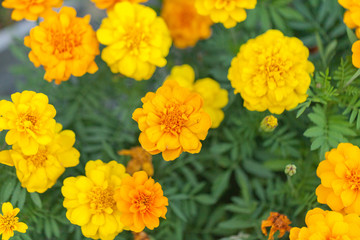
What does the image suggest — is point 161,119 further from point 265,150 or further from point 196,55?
point 196,55

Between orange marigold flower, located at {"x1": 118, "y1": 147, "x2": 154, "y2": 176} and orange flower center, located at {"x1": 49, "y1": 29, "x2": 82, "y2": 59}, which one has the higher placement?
orange flower center, located at {"x1": 49, "y1": 29, "x2": 82, "y2": 59}

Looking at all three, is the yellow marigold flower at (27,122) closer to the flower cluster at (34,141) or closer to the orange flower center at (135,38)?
the flower cluster at (34,141)

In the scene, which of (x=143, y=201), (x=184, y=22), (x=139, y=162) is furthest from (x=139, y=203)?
(x=184, y=22)

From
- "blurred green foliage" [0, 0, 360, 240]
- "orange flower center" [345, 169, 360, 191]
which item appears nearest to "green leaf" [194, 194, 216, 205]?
"blurred green foliage" [0, 0, 360, 240]

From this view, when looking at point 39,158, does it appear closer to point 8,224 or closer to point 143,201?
point 8,224

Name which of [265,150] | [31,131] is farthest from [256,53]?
[31,131]

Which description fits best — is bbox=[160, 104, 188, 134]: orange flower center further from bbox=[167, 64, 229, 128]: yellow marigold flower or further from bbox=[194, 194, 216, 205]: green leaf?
bbox=[194, 194, 216, 205]: green leaf
